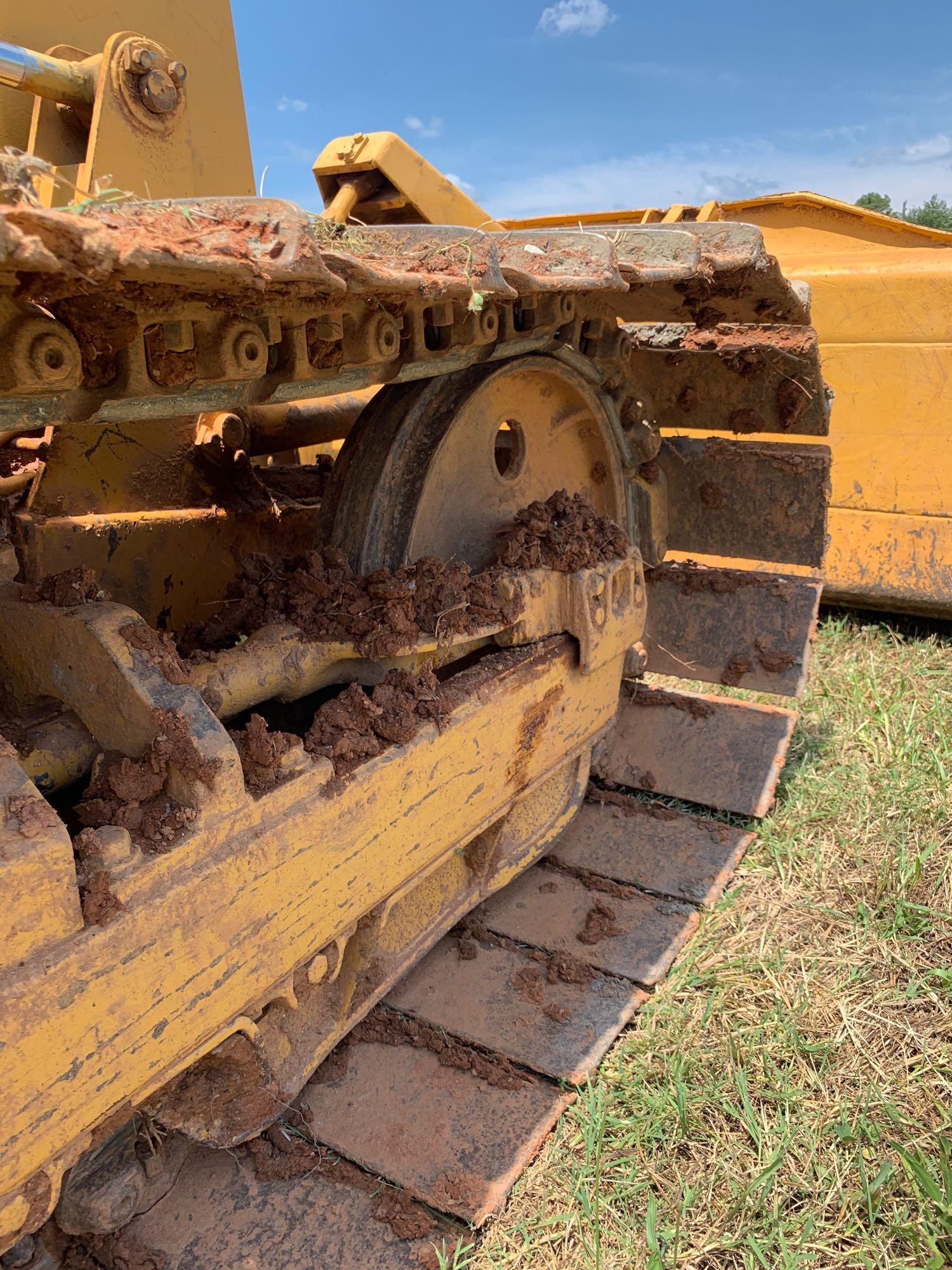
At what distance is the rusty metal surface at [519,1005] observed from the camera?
223cm

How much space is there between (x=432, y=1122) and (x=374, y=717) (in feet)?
2.75

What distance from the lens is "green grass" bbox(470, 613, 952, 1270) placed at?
181cm

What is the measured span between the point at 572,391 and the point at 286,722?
119 centimetres

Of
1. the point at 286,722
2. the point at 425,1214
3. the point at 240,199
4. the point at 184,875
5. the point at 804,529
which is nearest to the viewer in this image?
the point at 240,199

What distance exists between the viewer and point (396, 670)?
2.01 m

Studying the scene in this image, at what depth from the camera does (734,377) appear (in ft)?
10.5

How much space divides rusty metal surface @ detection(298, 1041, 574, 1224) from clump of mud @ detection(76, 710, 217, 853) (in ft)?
2.95

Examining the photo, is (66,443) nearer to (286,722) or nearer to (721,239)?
(286,722)

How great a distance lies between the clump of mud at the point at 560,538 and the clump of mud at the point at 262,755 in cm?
83

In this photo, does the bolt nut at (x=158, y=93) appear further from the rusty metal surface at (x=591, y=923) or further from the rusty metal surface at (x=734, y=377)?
the rusty metal surface at (x=591, y=923)

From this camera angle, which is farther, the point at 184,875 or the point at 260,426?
the point at 260,426

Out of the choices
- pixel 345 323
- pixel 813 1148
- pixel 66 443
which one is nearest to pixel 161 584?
pixel 66 443

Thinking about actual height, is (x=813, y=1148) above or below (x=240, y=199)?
below

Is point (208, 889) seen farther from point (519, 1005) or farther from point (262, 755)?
point (519, 1005)
